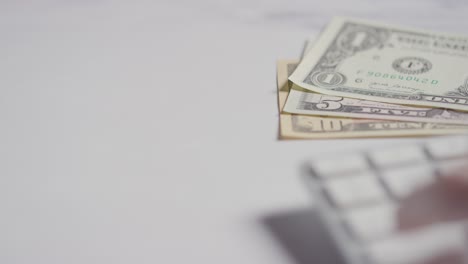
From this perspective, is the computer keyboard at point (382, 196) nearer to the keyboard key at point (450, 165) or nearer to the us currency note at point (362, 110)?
the keyboard key at point (450, 165)

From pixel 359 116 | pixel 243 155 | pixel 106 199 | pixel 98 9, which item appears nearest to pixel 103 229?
pixel 106 199

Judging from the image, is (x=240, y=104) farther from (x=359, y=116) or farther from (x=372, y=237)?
(x=372, y=237)

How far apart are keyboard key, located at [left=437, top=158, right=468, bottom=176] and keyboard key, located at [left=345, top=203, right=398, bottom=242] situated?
0.18ft

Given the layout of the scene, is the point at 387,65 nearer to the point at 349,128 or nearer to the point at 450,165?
the point at 349,128

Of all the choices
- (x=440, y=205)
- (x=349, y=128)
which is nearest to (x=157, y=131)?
(x=349, y=128)

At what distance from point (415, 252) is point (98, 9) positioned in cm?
61

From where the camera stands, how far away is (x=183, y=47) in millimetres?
716

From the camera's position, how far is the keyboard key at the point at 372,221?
0.34m

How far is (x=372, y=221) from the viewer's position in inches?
13.6

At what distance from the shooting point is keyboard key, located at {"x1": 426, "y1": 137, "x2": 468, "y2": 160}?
401mm

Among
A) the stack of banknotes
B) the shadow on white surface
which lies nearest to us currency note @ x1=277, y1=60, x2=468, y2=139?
the stack of banknotes

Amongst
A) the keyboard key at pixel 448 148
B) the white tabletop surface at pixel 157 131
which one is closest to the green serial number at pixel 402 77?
the white tabletop surface at pixel 157 131

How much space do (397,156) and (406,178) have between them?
21 millimetres

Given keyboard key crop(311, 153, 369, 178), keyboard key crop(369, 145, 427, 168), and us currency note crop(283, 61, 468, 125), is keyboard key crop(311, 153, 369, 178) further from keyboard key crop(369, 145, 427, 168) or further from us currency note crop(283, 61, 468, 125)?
us currency note crop(283, 61, 468, 125)
